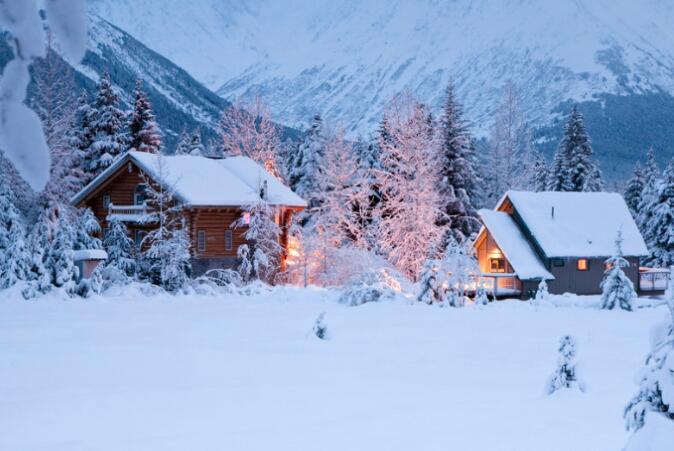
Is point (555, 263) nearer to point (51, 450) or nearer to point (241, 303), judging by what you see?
point (241, 303)

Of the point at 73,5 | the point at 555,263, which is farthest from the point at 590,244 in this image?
the point at 73,5

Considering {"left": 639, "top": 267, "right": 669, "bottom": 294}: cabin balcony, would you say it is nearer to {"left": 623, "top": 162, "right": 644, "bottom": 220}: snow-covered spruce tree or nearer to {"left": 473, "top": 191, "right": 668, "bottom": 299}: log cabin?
{"left": 473, "top": 191, "right": 668, "bottom": 299}: log cabin

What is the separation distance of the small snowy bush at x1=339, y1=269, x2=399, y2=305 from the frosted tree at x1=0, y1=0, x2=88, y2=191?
849 inches

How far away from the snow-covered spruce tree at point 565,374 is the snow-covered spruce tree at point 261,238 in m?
23.5

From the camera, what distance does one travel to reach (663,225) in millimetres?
45531

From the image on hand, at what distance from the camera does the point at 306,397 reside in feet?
29.5

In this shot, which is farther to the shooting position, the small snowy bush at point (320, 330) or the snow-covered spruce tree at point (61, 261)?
the snow-covered spruce tree at point (61, 261)

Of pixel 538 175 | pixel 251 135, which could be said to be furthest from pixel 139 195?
pixel 538 175

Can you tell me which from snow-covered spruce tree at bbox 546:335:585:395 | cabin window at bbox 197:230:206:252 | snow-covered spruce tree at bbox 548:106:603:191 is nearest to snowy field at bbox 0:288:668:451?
snow-covered spruce tree at bbox 546:335:585:395

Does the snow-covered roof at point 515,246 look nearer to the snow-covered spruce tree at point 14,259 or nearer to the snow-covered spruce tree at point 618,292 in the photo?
the snow-covered spruce tree at point 618,292

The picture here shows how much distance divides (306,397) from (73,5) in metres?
7.90

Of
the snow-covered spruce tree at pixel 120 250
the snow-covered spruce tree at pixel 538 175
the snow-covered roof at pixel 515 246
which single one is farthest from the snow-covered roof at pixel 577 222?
the snow-covered spruce tree at pixel 120 250

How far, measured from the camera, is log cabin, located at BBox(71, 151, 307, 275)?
34438 mm

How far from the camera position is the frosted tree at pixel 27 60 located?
160 centimetres
